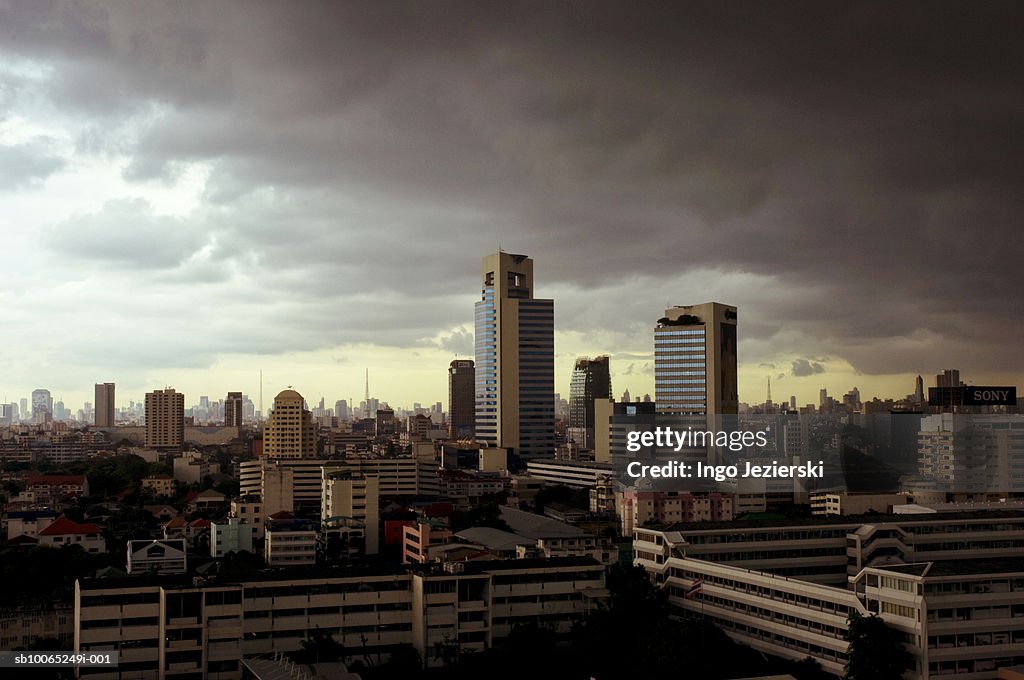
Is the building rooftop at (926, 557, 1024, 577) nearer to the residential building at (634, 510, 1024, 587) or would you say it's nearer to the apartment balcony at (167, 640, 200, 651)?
the residential building at (634, 510, 1024, 587)

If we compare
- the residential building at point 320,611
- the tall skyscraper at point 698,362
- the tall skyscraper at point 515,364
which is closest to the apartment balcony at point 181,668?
the residential building at point 320,611

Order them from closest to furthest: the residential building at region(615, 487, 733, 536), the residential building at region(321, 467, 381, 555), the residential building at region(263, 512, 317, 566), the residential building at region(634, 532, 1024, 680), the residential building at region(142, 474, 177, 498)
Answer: the residential building at region(634, 532, 1024, 680), the residential building at region(263, 512, 317, 566), the residential building at region(321, 467, 381, 555), the residential building at region(615, 487, 733, 536), the residential building at region(142, 474, 177, 498)

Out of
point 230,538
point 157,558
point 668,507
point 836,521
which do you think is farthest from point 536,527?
point 157,558

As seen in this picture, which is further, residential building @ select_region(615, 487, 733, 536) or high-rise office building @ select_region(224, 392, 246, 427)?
high-rise office building @ select_region(224, 392, 246, 427)

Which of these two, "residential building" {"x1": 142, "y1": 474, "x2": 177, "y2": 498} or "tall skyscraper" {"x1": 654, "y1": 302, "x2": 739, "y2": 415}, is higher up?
"tall skyscraper" {"x1": 654, "y1": 302, "x2": 739, "y2": 415}

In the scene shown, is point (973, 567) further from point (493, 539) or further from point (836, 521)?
point (493, 539)

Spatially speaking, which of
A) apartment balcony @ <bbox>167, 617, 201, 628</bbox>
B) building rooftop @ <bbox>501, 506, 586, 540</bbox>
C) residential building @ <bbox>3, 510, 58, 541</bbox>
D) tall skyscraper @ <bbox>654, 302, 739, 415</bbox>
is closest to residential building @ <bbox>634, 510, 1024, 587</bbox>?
building rooftop @ <bbox>501, 506, 586, 540</bbox>

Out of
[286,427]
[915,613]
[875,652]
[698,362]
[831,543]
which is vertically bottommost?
[875,652]
